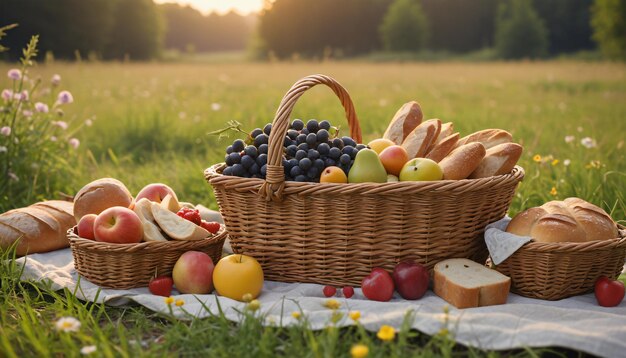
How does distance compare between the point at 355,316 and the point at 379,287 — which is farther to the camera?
the point at 379,287

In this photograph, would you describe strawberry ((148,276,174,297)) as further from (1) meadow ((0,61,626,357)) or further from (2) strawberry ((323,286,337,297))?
(2) strawberry ((323,286,337,297))

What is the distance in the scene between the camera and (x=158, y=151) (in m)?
6.09

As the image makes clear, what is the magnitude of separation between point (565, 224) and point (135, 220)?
1862mm

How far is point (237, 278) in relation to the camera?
2.54 metres

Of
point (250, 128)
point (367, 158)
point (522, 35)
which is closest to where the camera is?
point (367, 158)

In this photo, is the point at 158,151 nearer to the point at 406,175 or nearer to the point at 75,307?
the point at 75,307

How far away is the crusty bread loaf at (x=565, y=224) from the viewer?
255 cm

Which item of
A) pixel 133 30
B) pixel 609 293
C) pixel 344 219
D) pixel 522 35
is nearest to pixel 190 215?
pixel 344 219

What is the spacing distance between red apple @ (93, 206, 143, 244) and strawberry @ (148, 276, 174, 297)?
222mm

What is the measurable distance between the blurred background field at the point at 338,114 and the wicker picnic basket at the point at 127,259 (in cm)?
155

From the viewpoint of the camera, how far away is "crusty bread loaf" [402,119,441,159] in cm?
297

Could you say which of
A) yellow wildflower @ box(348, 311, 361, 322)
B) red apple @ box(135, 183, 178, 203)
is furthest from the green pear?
red apple @ box(135, 183, 178, 203)

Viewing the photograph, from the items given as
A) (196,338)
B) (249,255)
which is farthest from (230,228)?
(196,338)

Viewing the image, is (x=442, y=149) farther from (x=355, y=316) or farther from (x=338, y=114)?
(x=338, y=114)
